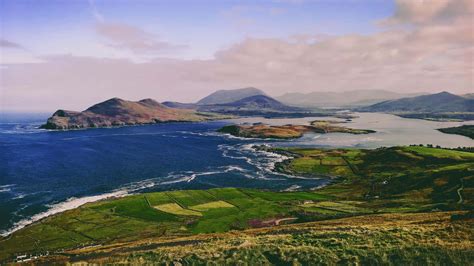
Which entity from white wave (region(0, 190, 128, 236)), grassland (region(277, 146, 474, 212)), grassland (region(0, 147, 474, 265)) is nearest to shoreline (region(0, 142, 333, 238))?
white wave (region(0, 190, 128, 236))

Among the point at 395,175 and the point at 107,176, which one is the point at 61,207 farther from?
the point at 395,175

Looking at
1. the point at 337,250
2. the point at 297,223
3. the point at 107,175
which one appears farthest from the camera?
the point at 107,175

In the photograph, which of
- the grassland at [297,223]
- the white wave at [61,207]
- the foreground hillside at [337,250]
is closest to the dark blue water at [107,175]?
the white wave at [61,207]

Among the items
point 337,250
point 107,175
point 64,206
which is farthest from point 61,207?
point 337,250

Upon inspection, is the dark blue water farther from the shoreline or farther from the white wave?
the shoreline

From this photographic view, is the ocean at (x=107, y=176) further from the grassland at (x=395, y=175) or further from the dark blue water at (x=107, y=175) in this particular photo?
the grassland at (x=395, y=175)

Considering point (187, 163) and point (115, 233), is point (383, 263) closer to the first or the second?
point (115, 233)

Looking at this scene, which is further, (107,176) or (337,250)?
(107,176)

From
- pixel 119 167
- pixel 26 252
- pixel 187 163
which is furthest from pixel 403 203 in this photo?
pixel 119 167
